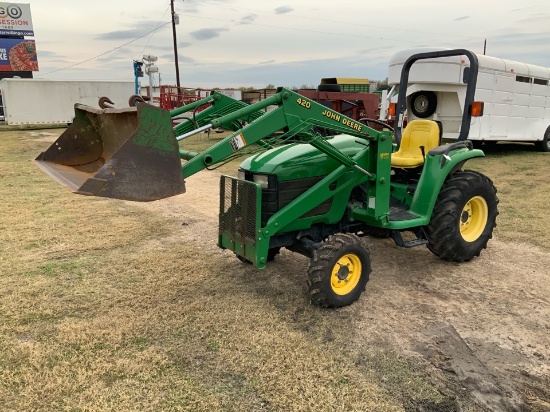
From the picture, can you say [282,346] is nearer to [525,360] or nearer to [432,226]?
[525,360]

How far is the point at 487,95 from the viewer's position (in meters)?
10.3

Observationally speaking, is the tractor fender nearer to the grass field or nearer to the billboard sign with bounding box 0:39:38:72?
the grass field

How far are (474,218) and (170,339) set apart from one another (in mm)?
3393

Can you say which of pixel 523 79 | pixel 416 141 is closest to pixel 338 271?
pixel 416 141

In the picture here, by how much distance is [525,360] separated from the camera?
3.03 metres

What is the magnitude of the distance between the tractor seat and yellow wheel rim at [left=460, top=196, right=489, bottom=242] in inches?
28.2

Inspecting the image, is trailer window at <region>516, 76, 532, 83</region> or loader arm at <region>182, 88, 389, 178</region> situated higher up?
trailer window at <region>516, 76, 532, 83</region>

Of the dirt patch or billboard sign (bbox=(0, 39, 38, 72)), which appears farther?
billboard sign (bbox=(0, 39, 38, 72))

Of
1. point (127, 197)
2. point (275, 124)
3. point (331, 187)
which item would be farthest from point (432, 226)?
point (127, 197)

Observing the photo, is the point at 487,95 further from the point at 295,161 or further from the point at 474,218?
the point at 295,161

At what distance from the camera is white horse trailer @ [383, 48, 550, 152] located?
379 inches

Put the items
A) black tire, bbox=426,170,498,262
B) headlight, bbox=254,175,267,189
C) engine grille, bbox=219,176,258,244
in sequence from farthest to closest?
black tire, bbox=426,170,498,262 → headlight, bbox=254,175,267,189 → engine grille, bbox=219,176,258,244

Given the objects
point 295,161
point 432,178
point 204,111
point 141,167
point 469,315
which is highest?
point 204,111

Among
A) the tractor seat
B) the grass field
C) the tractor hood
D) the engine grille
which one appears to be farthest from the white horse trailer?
the engine grille
